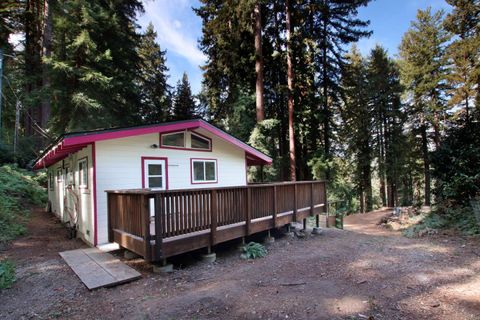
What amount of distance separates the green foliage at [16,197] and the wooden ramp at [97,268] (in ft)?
9.60

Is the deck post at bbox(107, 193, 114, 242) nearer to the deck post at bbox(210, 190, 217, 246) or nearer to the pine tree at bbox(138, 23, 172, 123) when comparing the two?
the deck post at bbox(210, 190, 217, 246)

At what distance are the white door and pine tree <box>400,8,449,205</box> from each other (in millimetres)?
16489

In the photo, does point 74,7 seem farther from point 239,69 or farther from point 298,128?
point 298,128

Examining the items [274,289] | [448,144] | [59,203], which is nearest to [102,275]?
[274,289]

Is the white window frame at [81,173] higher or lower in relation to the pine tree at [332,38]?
lower

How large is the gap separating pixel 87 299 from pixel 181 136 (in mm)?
5191

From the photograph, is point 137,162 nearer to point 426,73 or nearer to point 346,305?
point 346,305

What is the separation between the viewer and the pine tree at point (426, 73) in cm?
1619

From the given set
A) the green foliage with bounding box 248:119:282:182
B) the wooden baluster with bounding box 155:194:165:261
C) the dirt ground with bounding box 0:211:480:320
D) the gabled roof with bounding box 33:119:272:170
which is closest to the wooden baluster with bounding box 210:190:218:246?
the dirt ground with bounding box 0:211:480:320

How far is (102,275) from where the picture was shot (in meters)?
4.45

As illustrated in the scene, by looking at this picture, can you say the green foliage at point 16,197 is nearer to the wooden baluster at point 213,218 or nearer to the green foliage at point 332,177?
the wooden baluster at point 213,218

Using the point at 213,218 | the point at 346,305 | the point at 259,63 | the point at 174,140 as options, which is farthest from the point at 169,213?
the point at 259,63

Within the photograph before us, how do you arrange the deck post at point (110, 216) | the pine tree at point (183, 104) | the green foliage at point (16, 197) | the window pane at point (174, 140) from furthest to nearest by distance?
the pine tree at point (183, 104) < the window pane at point (174, 140) < the green foliage at point (16, 197) < the deck post at point (110, 216)

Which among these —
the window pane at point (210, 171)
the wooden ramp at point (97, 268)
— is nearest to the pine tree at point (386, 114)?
the window pane at point (210, 171)
